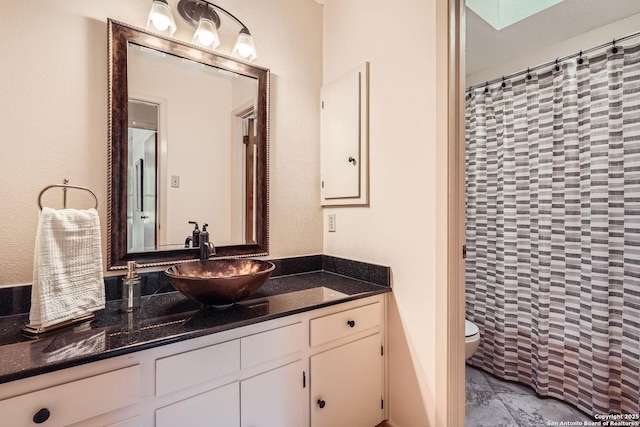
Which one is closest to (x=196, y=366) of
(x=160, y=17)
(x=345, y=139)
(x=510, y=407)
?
(x=345, y=139)

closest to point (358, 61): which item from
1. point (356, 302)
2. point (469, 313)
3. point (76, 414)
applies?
point (356, 302)

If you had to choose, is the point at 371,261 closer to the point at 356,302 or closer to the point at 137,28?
the point at 356,302

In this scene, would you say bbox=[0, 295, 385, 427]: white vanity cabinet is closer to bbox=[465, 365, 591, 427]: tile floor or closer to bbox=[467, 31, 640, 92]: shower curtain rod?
bbox=[465, 365, 591, 427]: tile floor

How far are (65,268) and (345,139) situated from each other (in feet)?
4.52

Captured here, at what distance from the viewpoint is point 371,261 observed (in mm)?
1650

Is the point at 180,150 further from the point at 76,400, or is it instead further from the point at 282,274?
the point at 76,400

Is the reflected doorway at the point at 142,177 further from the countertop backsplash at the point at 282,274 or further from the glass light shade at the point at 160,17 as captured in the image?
the glass light shade at the point at 160,17

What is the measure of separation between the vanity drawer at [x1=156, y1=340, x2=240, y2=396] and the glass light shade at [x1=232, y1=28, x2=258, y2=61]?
1398mm

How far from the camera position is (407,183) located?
1458mm

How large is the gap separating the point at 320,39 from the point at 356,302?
5.36 feet

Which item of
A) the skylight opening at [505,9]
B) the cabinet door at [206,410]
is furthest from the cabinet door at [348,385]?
the skylight opening at [505,9]

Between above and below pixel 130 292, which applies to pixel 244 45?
above

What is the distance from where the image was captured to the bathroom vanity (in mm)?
800

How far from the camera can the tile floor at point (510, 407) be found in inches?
68.6
